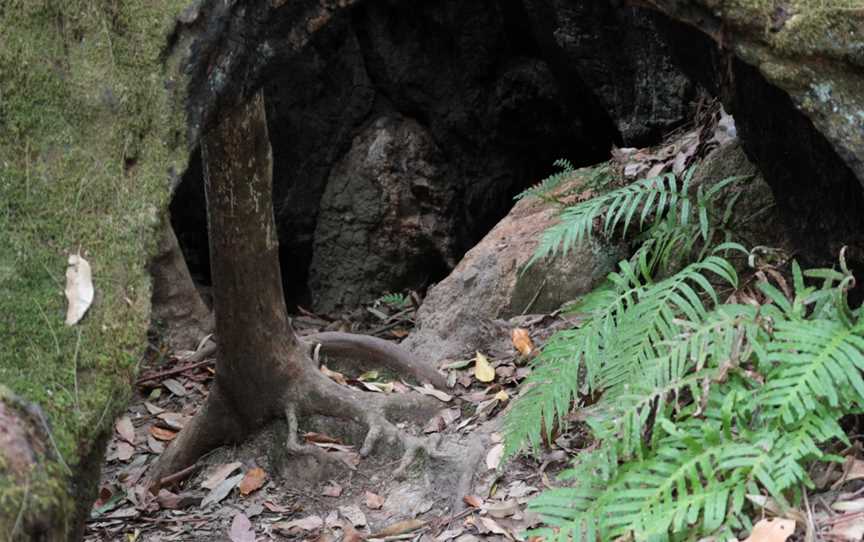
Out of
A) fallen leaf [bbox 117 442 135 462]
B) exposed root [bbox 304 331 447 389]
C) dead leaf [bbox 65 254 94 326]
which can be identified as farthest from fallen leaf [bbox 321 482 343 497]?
dead leaf [bbox 65 254 94 326]

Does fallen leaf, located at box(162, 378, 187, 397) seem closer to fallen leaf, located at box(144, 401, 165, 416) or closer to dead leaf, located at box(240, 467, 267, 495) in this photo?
fallen leaf, located at box(144, 401, 165, 416)

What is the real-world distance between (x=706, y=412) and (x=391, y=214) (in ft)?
18.0

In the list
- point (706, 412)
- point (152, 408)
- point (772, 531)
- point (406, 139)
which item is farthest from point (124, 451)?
point (406, 139)

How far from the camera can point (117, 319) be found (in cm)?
255

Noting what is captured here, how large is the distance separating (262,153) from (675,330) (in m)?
2.10

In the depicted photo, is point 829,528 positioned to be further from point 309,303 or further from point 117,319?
point 309,303

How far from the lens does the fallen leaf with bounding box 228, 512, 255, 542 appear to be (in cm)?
393

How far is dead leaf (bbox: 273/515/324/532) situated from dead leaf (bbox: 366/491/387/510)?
8.2 inches

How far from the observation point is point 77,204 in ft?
8.69

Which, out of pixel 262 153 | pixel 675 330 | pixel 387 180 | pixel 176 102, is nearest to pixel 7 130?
pixel 176 102

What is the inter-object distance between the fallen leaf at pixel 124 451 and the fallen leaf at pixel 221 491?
0.73m

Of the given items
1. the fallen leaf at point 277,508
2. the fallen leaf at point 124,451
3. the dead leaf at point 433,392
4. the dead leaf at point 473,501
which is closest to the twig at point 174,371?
the fallen leaf at point 124,451

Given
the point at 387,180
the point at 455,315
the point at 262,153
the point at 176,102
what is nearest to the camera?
the point at 176,102

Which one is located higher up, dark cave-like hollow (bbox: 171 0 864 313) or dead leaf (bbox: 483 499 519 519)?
dark cave-like hollow (bbox: 171 0 864 313)
